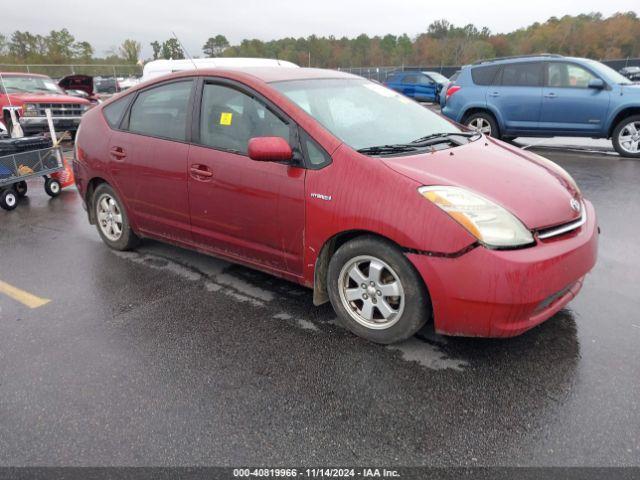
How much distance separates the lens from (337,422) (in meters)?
2.43

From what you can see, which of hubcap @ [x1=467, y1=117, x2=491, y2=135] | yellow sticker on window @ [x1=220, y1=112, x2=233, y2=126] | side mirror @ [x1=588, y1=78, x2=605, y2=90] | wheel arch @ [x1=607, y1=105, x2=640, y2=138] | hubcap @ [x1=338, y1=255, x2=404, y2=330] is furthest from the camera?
hubcap @ [x1=467, y1=117, x2=491, y2=135]

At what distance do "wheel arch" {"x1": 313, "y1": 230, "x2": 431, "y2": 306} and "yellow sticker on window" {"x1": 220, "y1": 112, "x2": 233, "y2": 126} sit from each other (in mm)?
1226

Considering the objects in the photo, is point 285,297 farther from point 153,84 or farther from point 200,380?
point 153,84

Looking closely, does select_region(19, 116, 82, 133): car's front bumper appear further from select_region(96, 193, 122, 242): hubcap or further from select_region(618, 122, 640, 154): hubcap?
select_region(618, 122, 640, 154): hubcap

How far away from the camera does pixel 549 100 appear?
930 centimetres

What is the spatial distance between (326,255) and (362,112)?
1.15 metres

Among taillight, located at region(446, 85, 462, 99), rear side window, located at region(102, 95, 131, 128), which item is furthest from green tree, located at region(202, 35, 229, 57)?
rear side window, located at region(102, 95, 131, 128)

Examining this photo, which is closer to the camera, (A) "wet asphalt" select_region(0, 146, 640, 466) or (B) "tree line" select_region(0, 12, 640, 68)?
(A) "wet asphalt" select_region(0, 146, 640, 466)

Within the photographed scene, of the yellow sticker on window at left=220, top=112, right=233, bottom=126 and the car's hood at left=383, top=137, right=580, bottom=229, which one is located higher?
the yellow sticker on window at left=220, top=112, right=233, bottom=126

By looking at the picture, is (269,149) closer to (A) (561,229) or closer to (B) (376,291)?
(B) (376,291)

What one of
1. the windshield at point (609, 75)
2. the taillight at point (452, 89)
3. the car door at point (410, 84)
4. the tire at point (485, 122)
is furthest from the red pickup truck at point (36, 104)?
the car door at point (410, 84)

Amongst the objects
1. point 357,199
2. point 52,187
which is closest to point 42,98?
point 52,187

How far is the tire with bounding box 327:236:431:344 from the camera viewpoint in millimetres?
2818

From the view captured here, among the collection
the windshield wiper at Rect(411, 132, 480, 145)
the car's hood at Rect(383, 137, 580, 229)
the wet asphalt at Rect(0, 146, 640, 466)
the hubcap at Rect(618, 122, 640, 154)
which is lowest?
the wet asphalt at Rect(0, 146, 640, 466)
